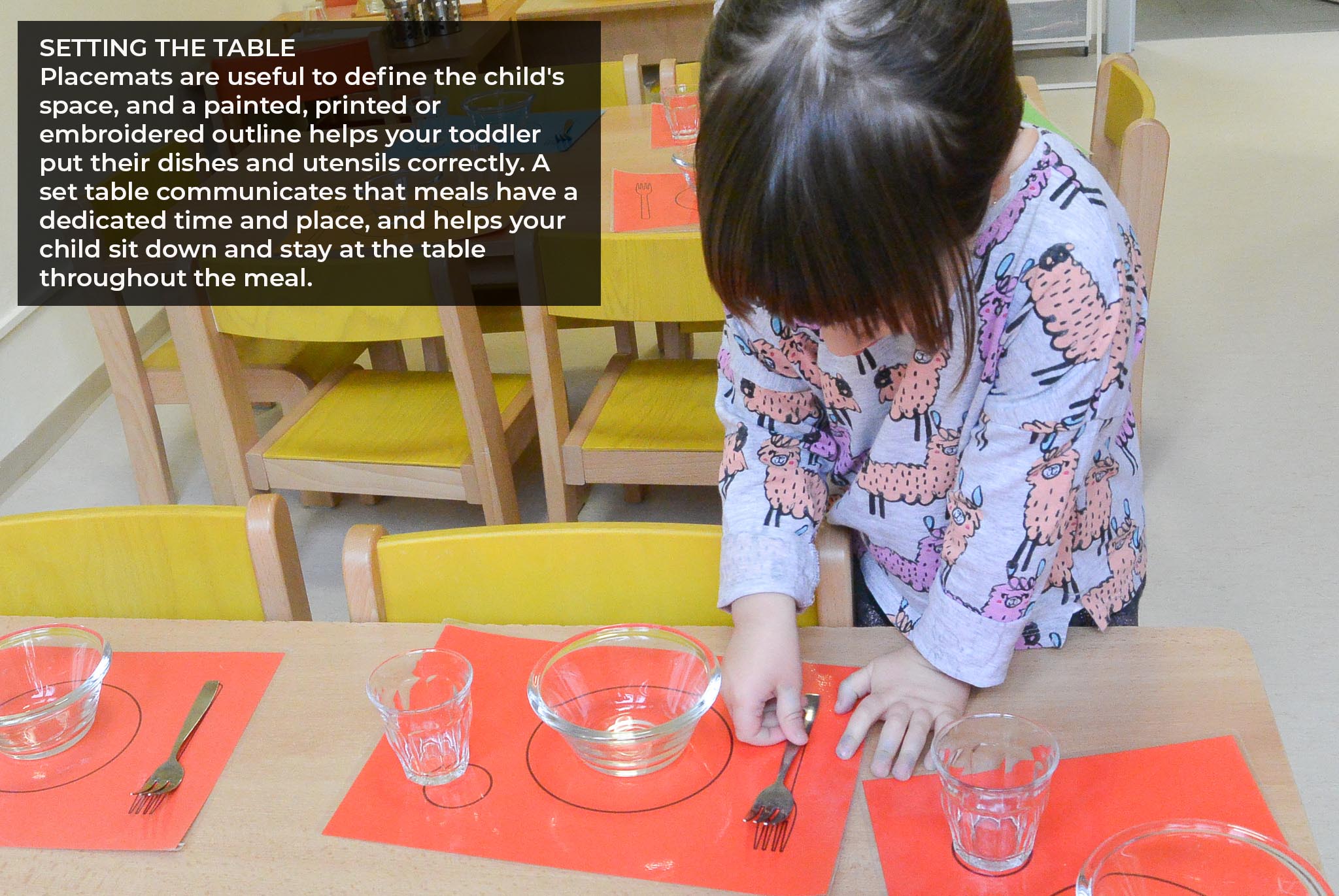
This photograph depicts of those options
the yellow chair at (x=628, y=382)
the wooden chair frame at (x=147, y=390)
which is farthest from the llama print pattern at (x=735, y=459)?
the wooden chair frame at (x=147, y=390)

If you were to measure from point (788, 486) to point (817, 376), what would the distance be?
9cm

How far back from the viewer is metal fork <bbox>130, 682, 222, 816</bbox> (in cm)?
80

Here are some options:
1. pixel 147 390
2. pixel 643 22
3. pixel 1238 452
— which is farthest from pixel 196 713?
pixel 643 22

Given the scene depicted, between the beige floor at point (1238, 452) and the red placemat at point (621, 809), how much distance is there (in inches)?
41.7

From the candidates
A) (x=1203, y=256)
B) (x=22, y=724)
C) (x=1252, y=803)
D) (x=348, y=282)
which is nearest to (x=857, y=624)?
(x=1252, y=803)

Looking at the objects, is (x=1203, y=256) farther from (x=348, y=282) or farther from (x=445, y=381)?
(x=348, y=282)

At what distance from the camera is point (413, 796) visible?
2.60ft

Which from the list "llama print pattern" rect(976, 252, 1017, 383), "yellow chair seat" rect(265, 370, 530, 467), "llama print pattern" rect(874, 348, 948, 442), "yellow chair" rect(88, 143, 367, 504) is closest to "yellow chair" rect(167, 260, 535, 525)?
"yellow chair seat" rect(265, 370, 530, 467)

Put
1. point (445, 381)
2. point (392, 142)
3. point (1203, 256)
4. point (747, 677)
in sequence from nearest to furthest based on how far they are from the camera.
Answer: point (747, 677) < point (445, 381) < point (392, 142) < point (1203, 256)

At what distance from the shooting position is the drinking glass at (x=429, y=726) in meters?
0.79

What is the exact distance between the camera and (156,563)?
3.70 ft

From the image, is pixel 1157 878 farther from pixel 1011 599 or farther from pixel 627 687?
pixel 627 687

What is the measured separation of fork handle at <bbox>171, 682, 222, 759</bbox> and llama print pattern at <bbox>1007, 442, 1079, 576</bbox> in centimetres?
60

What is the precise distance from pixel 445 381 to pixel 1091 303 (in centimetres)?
165
